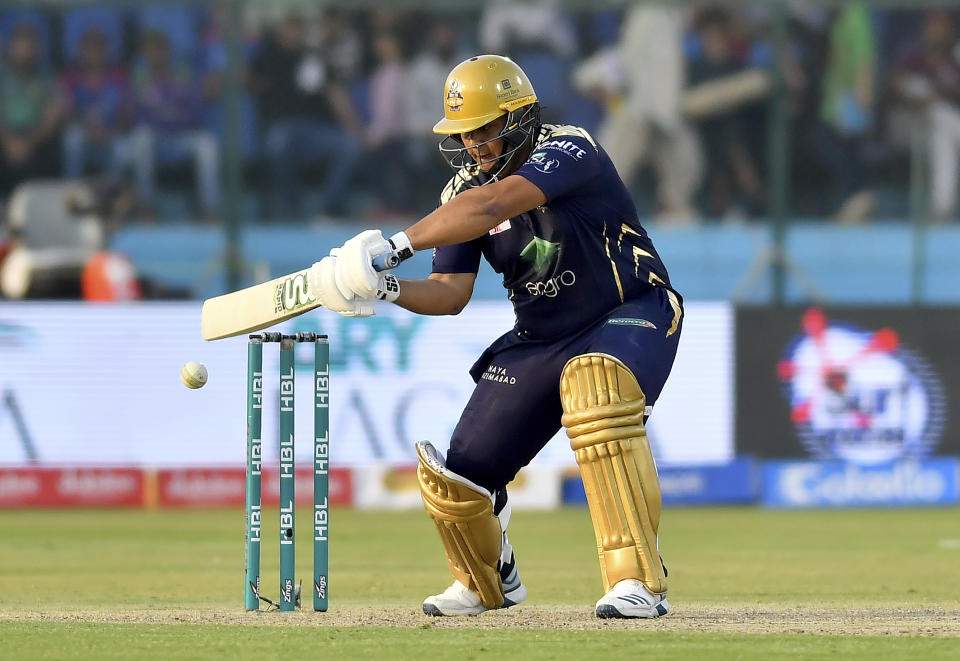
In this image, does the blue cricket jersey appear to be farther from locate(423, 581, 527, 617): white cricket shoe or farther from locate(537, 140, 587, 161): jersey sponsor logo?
locate(423, 581, 527, 617): white cricket shoe

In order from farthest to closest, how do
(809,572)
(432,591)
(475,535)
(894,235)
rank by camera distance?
(894,235)
(809,572)
(432,591)
(475,535)

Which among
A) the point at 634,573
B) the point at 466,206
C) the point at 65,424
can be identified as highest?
the point at 466,206

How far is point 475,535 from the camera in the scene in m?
5.48

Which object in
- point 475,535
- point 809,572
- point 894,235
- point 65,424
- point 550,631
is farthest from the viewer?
point 894,235

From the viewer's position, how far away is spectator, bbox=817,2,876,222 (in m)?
13.2

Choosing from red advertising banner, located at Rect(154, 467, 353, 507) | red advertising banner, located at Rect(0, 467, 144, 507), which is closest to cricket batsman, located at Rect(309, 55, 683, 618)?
red advertising banner, located at Rect(154, 467, 353, 507)

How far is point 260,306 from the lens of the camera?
5.28 m

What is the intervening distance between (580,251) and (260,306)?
3.35 ft

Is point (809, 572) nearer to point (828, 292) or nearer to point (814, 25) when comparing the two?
point (828, 292)

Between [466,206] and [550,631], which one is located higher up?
[466,206]

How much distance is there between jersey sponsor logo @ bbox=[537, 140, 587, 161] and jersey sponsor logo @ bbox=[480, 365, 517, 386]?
750 mm

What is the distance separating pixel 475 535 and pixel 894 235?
8.26 metres

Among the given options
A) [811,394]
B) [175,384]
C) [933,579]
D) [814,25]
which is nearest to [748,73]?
[814,25]

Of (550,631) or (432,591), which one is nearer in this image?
(550,631)
